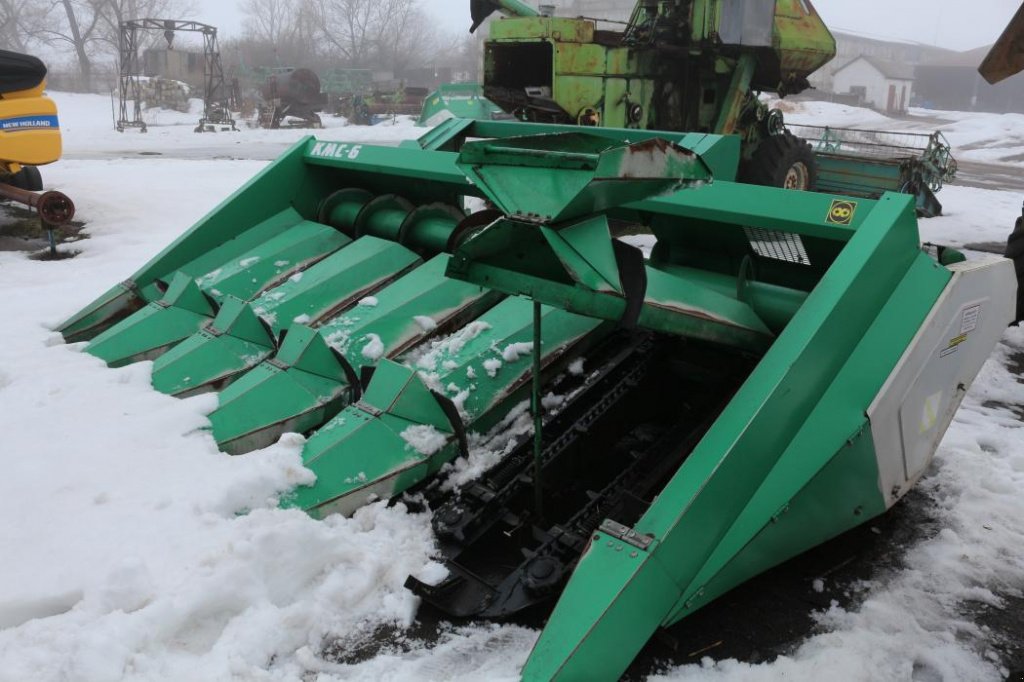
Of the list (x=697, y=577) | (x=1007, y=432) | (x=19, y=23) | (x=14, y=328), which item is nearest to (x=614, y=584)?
(x=697, y=577)

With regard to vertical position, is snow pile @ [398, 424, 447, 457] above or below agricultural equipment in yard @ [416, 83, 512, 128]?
below

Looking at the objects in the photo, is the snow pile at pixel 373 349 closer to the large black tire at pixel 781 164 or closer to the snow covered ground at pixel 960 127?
the large black tire at pixel 781 164

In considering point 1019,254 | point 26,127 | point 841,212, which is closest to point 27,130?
point 26,127

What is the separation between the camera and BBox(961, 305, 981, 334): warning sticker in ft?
8.70

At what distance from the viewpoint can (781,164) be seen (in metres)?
7.66

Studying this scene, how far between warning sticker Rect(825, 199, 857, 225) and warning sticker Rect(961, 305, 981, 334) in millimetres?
529

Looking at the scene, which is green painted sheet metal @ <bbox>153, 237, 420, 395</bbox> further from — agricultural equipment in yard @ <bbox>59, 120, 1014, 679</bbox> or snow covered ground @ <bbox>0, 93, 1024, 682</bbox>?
snow covered ground @ <bbox>0, 93, 1024, 682</bbox>

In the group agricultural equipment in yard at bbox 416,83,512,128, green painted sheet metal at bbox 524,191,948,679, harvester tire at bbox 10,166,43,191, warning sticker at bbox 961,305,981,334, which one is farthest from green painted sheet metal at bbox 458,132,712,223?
agricultural equipment in yard at bbox 416,83,512,128

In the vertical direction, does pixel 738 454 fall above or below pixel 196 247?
below

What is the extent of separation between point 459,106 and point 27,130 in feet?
20.3

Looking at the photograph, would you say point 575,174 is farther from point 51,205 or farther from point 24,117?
point 24,117

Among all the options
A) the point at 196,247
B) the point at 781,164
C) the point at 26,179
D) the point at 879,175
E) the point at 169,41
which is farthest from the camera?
the point at 169,41

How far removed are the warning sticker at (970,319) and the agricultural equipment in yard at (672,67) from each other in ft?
15.2

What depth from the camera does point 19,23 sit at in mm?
45125
